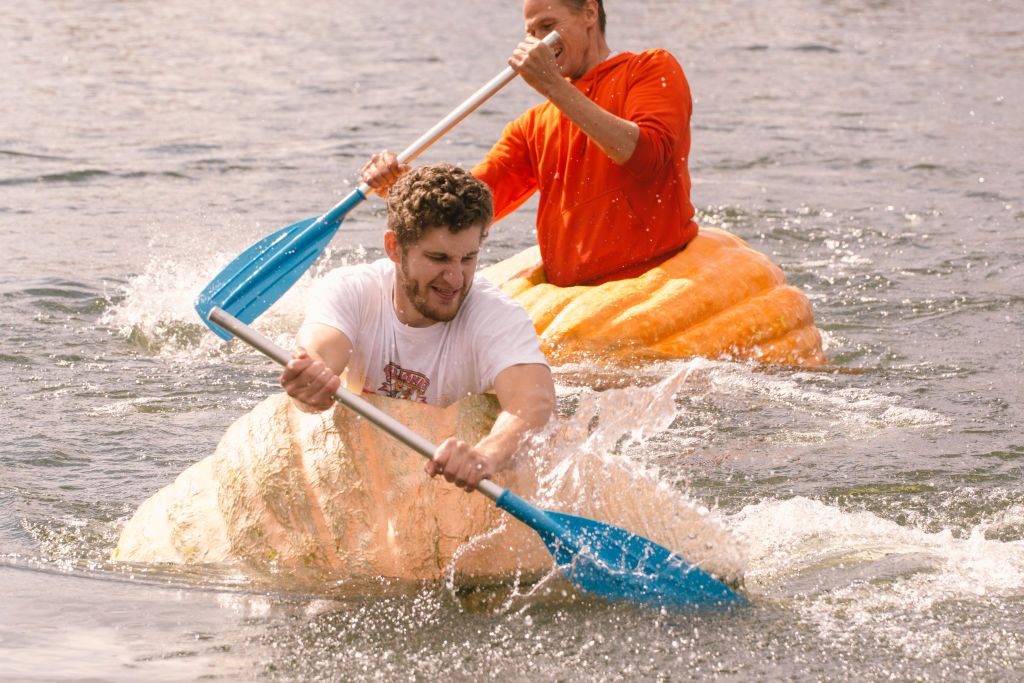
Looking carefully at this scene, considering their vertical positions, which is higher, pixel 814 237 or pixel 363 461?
pixel 363 461

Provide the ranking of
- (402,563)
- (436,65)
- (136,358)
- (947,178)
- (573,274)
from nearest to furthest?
1. (402,563)
2. (573,274)
3. (136,358)
4. (947,178)
5. (436,65)

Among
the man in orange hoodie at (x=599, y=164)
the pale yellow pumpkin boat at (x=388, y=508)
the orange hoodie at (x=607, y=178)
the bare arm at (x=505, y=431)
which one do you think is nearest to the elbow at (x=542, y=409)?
the bare arm at (x=505, y=431)

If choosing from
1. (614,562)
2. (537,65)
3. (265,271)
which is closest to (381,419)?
(614,562)

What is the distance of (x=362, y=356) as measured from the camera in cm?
465

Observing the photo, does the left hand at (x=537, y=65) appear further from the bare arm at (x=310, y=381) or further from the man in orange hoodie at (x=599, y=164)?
the bare arm at (x=310, y=381)

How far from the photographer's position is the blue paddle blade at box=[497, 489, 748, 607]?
437 centimetres

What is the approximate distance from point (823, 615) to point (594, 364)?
2436mm

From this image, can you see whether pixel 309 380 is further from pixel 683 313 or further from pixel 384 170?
pixel 683 313

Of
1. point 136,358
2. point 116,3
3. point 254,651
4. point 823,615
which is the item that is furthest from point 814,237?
point 116,3

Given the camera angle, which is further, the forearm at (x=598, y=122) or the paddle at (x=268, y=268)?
the forearm at (x=598, y=122)

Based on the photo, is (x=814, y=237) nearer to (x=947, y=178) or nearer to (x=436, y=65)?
(x=947, y=178)

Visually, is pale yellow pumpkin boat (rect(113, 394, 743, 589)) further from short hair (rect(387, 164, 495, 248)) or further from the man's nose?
short hair (rect(387, 164, 495, 248))

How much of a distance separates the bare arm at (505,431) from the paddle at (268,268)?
857 mm

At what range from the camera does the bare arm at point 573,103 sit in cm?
602
